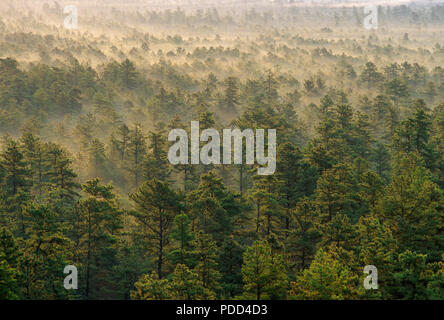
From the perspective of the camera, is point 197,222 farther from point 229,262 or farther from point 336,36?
point 336,36

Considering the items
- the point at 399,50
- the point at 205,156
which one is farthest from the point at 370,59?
the point at 205,156

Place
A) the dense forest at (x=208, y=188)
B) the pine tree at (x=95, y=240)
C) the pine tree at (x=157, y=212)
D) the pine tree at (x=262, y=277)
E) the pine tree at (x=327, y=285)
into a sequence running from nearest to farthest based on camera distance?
the pine tree at (x=327, y=285) < the pine tree at (x=262, y=277) < the dense forest at (x=208, y=188) < the pine tree at (x=95, y=240) < the pine tree at (x=157, y=212)

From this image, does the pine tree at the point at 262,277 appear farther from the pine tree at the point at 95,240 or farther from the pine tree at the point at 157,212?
the pine tree at the point at 95,240

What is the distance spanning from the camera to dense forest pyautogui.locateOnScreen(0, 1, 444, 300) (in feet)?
89.1

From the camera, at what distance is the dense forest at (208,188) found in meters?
27.2

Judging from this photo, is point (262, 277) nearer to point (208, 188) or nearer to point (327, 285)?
point (327, 285)

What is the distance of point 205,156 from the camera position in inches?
2128

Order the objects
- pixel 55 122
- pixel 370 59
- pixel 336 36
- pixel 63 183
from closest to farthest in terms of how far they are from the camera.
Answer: pixel 63 183, pixel 55 122, pixel 370 59, pixel 336 36

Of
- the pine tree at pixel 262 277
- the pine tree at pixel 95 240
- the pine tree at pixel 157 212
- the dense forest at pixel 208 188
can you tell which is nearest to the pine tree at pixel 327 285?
the dense forest at pixel 208 188

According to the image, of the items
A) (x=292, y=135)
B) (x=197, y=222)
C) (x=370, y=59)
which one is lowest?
(x=197, y=222)

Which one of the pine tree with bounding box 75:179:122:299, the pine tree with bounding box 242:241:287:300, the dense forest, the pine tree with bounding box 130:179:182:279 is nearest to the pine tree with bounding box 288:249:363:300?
the dense forest

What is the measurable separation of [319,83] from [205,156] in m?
44.1

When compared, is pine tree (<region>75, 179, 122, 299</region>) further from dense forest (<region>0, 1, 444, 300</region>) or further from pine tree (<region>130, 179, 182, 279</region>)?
pine tree (<region>130, 179, 182, 279</region>)

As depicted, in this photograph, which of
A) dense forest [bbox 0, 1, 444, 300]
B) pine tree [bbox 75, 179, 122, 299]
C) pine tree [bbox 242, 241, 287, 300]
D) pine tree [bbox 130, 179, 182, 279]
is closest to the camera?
pine tree [bbox 242, 241, 287, 300]
